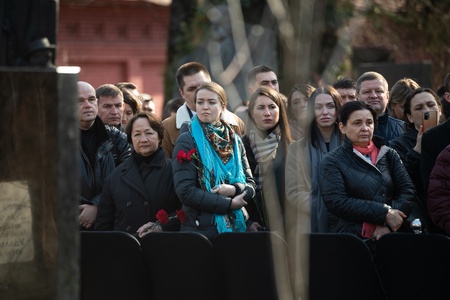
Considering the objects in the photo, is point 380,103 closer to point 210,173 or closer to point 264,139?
point 264,139

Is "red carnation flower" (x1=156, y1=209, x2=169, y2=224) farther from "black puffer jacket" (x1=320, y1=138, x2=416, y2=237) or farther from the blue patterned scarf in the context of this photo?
"black puffer jacket" (x1=320, y1=138, x2=416, y2=237)

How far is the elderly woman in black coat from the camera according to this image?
7969mm

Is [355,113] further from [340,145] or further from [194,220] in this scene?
[194,220]

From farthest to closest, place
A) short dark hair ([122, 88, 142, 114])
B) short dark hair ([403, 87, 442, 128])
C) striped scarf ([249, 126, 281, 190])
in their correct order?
short dark hair ([122, 88, 142, 114]), short dark hair ([403, 87, 442, 128]), striped scarf ([249, 126, 281, 190])

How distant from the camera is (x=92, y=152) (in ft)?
27.8

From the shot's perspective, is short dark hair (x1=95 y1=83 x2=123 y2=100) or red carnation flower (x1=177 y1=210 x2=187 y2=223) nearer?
red carnation flower (x1=177 y1=210 x2=187 y2=223)

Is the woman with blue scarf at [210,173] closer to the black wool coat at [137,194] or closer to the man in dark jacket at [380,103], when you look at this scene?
the black wool coat at [137,194]

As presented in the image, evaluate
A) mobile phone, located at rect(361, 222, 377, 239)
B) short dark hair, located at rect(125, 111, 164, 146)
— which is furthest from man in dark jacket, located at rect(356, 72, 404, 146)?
short dark hair, located at rect(125, 111, 164, 146)

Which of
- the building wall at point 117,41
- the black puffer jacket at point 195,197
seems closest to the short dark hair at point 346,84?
the black puffer jacket at point 195,197

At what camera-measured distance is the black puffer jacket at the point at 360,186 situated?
24.4 feet

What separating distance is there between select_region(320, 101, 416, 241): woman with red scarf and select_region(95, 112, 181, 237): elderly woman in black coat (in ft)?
3.80

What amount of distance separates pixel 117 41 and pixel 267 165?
21.5 metres

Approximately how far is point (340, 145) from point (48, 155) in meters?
3.30

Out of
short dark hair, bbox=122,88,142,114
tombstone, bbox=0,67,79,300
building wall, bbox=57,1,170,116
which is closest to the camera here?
tombstone, bbox=0,67,79,300
